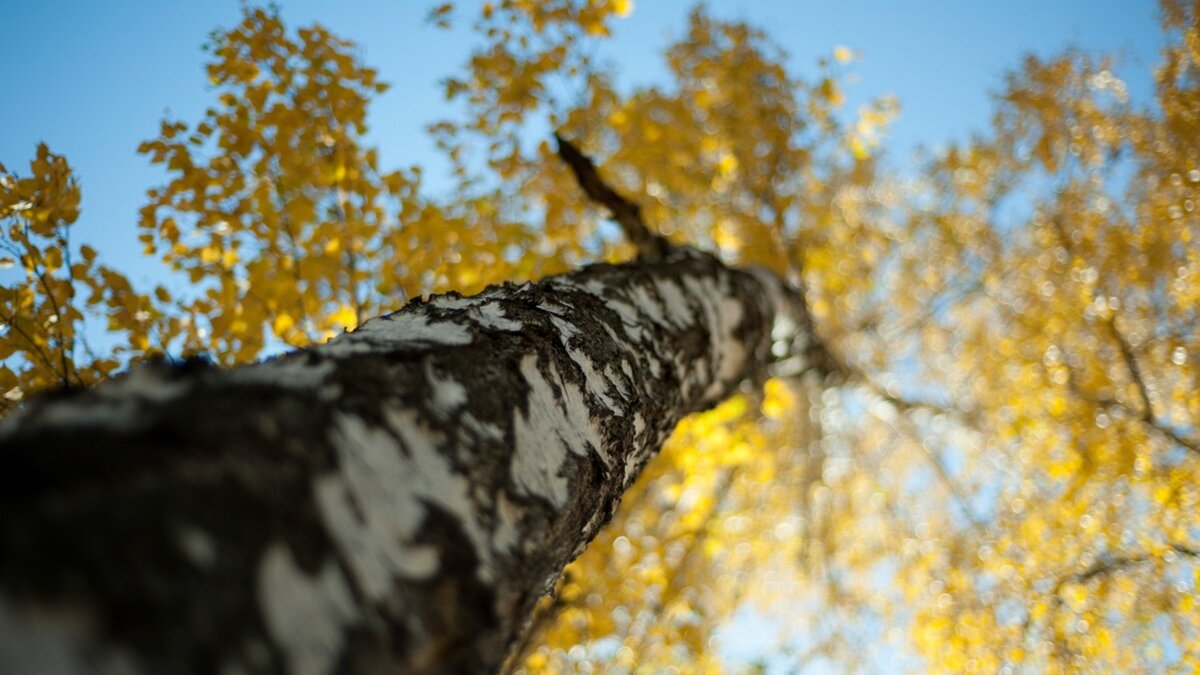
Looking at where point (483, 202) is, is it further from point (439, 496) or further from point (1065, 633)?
point (1065, 633)

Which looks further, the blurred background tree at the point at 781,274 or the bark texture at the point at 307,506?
the blurred background tree at the point at 781,274

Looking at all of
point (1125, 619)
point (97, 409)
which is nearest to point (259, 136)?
point (97, 409)

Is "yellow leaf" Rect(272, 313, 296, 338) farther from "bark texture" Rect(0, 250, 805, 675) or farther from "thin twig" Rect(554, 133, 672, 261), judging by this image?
"bark texture" Rect(0, 250, 805, 675)

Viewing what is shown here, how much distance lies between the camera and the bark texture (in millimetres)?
417

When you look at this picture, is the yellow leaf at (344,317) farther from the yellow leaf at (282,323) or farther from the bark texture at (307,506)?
the bark texture at (307,506)

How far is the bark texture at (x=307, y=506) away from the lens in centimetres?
42

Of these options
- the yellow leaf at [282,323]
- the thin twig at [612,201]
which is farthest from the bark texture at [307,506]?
the thin twig at [612,201]

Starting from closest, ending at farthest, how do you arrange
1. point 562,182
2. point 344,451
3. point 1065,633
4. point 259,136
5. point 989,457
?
point 344,451
point 259,136
point 1065,633
point 562,182
point 989,457

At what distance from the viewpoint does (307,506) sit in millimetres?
546

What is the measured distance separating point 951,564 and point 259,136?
522 cm

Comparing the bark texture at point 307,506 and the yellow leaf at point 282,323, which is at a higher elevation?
the yellow leaf at point 282,323

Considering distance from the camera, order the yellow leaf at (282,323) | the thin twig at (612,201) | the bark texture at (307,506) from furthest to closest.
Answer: the thin twig at (612,201) → the yellow leaf at (282,323) → the bark texture at (307,506)

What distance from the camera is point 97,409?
0.54 m

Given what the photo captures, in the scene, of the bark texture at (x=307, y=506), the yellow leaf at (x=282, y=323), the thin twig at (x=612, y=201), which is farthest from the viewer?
the thin twig at (x=612, y=201)
